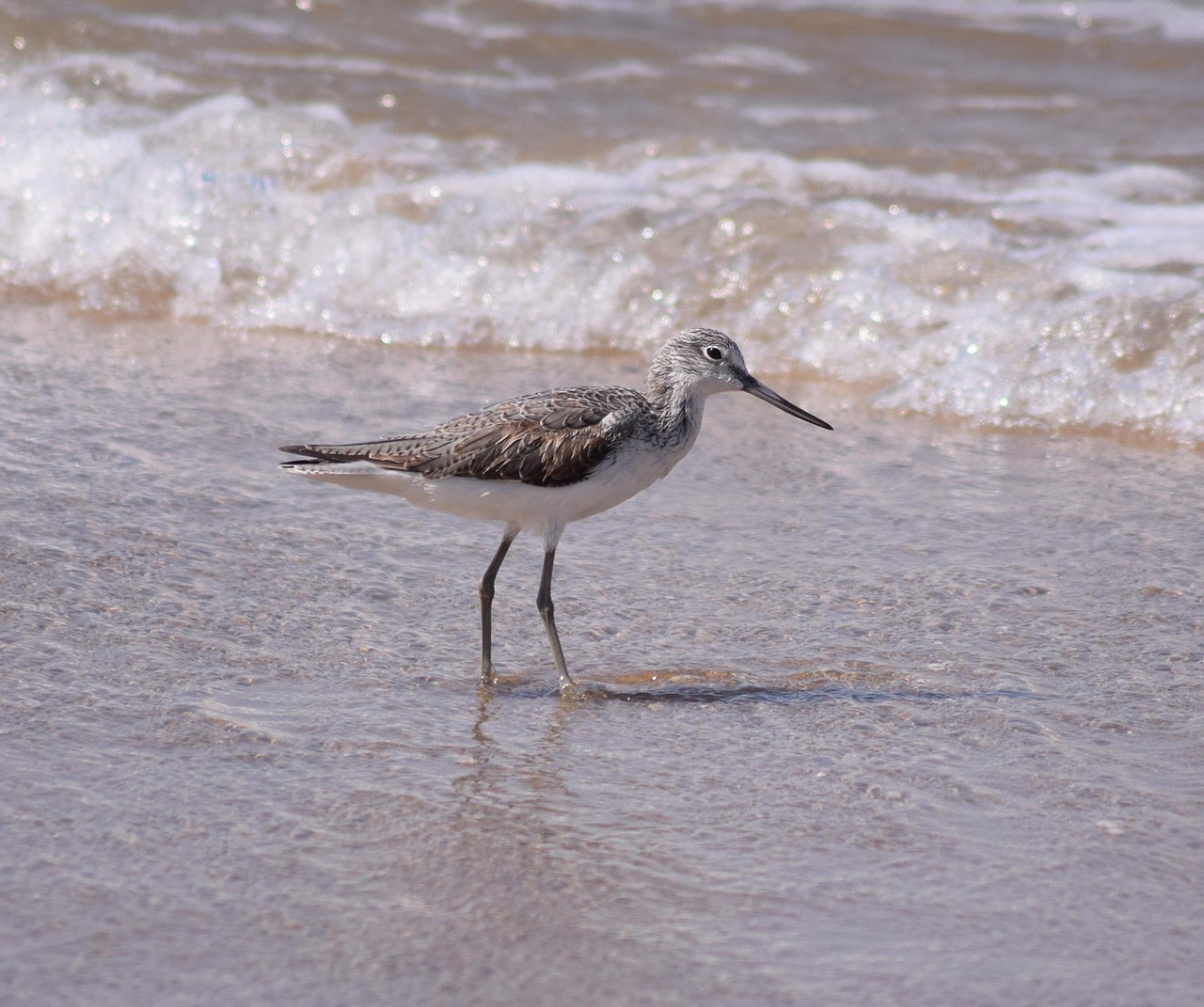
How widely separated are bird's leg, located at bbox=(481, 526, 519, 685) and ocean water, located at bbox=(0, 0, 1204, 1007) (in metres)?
0.07

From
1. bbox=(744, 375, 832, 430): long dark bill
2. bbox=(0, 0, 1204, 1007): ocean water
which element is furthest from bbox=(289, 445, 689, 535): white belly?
bbox=(744, 375, 832, 430): long dark bill

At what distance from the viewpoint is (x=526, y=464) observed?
5098 mm

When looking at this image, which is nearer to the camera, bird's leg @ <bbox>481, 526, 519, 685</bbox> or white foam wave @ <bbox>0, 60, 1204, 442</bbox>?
bird's leg @ <bbox>481, 526, 519, 685</bbox>

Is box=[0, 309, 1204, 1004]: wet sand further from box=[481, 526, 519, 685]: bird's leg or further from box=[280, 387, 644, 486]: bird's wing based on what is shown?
box=[280, 387, 644, 486]: bird's wing

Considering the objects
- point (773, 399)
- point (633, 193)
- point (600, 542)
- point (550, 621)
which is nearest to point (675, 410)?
point (773, 399)

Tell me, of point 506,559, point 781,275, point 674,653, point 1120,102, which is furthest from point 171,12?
point 674,653

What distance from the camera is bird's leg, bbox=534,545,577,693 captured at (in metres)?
4.99

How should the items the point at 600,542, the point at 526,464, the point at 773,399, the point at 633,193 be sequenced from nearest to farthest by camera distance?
the point at 526,464 → the point at 773,399 → the point at 600,542 → the point at 633,193

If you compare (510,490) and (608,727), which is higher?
(510,490)

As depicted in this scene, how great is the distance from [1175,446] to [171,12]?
9.39m

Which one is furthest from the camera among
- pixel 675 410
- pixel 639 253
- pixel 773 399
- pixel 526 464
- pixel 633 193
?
pixel 633 193

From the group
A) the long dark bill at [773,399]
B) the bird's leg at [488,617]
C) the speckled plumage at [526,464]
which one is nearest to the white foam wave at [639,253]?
the long dark bill at [773,399]

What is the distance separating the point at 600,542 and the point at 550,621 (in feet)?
3.89

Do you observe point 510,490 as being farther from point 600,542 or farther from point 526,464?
point 600,542
